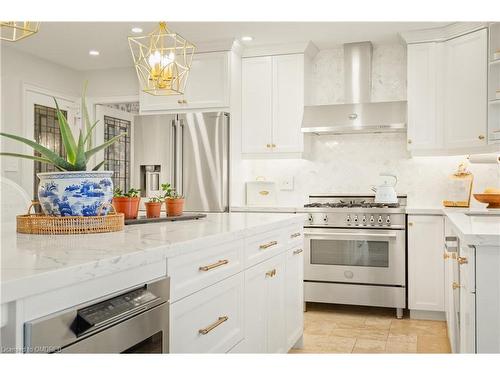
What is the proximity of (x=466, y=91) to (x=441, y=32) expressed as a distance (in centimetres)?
56

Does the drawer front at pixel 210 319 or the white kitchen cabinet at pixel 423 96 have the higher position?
the white kitchen cabinet at pixel 423 96

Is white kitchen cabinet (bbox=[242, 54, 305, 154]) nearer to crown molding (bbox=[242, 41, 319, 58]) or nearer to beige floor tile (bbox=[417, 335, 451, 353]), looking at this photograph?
crown molding (bbox=[242, 41, 319, 58])

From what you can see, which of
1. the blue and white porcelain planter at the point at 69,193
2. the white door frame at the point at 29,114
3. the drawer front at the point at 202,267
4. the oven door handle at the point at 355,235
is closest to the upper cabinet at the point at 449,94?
the oven door handle at the point at 355,235

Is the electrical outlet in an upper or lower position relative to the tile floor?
upper

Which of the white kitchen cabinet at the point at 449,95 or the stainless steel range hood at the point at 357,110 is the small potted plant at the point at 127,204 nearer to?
the stainless steel range hood at the point at 357,110

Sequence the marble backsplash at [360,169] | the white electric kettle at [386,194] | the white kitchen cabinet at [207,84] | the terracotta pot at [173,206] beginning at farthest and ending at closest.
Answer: the white kitchen cabinet at [207,84], the marble backsplash at [360,169], the white electric kettle at [386,194], the terracotta pot at [173,206]

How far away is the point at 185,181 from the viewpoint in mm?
4906

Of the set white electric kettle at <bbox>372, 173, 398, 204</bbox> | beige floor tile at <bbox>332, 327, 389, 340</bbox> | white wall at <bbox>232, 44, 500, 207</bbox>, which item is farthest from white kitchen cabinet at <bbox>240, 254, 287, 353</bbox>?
white wall at <bbox>232, 44, 500, 207</bbox>

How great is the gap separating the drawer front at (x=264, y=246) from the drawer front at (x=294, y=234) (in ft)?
0.22

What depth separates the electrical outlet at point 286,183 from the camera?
206 inches

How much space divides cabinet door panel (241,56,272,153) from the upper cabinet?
1.30 metres

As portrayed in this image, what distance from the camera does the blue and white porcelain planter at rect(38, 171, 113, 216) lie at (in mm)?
1868
